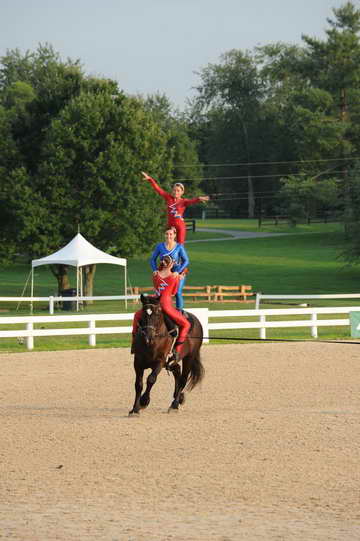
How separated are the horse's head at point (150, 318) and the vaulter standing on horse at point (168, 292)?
236 millimetres

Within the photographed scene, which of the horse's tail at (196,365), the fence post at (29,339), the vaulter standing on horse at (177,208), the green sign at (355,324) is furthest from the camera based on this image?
the green sign at (355,324)

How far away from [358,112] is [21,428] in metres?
78.1

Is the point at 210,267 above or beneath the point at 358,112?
beneath

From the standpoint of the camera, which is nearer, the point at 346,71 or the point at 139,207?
→ the point at 139,207

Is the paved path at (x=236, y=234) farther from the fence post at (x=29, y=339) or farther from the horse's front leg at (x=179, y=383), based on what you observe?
the horse's front leg at (x=179, y=383)

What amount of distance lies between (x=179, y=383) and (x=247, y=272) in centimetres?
5157

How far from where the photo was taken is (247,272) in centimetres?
6481

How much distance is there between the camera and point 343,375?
57.6 feet

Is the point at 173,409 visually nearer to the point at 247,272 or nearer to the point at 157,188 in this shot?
the point at 157,188

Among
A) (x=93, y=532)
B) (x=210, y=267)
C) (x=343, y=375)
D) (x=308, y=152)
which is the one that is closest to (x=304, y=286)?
(x=210, y=267)

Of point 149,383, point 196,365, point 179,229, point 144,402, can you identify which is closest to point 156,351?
point 149,383

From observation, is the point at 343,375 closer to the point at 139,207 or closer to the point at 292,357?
the point at 292,357

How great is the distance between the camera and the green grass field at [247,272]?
53.3 m

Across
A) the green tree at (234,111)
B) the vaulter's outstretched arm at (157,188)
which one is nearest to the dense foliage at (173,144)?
the green tree at (234,111)
